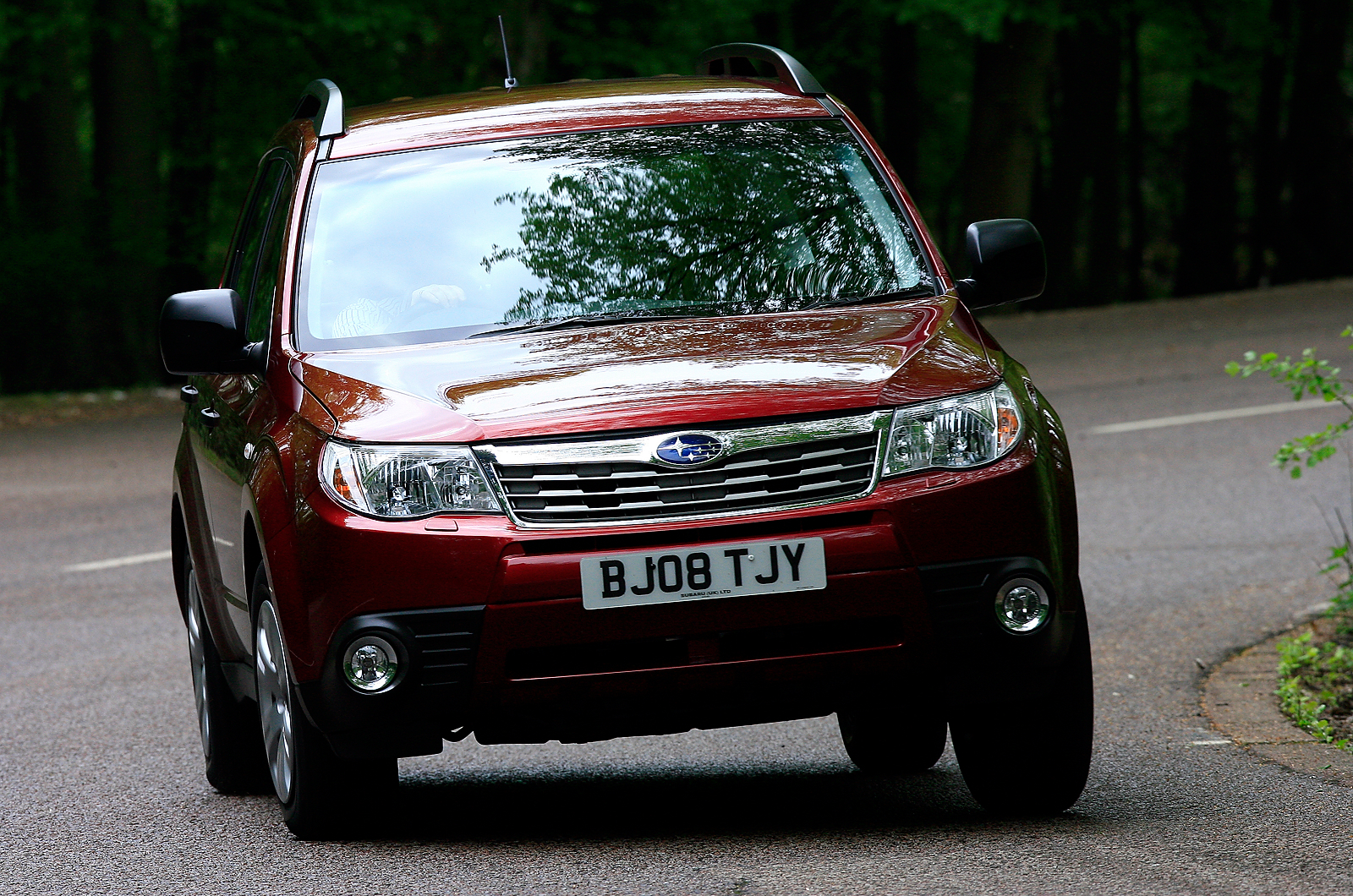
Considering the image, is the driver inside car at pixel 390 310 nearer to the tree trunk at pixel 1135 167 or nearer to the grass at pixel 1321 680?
the grass at pixel 1321 680

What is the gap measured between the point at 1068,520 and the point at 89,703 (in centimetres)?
456

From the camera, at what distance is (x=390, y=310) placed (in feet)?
18.7

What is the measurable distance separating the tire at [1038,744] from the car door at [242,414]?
1.99 m

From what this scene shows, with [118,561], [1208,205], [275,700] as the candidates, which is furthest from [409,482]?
[1208,205]

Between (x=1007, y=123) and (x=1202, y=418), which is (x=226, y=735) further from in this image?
(x=1007, y=123)

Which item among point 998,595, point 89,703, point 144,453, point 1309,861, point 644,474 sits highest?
point 644,474

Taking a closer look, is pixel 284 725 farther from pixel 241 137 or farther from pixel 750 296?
pixel 241 137

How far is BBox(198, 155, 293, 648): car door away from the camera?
5656 millimetres

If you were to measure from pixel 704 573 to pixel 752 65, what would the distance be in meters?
3.19

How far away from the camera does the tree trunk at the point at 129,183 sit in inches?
922

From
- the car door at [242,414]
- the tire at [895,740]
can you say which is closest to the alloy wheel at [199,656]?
the car door at [242,414]

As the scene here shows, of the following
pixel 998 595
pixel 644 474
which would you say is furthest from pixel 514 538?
pixel 998 595

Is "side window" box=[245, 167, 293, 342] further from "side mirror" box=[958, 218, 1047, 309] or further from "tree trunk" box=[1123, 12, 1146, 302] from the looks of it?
"tree trunk" box=[1123, 12, 1146, 302]

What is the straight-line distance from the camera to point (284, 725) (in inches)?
216
